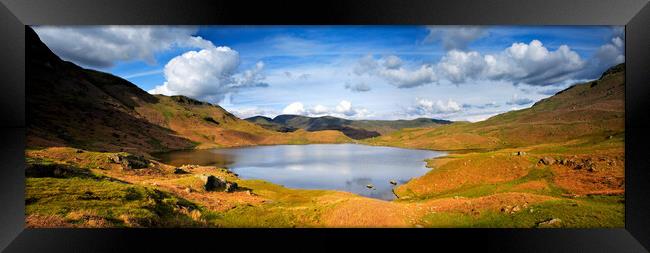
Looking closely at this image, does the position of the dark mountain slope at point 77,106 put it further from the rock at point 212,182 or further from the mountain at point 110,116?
the rock at point 212,182

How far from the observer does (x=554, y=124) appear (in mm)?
8641

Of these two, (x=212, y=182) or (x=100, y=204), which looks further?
(x=212, y=182)

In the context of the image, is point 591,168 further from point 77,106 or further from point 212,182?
point 77,106

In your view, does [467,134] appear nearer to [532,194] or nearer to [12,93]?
[532,194]

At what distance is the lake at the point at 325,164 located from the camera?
8.75 metres

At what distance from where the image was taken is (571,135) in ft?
26.9

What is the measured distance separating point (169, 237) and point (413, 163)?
7303mm

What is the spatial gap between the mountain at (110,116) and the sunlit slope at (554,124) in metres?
3.51

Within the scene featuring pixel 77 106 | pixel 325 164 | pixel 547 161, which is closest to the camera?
pixel 547 161

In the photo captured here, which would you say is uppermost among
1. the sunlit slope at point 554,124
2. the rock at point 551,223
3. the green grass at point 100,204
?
the sunlit slope at point 554,124

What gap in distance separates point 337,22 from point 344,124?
3.78 meters

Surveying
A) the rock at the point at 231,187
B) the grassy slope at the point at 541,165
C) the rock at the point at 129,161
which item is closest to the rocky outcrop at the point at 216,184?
the rock at the point at 231,187

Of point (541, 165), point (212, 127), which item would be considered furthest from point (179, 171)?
point (541, 165)

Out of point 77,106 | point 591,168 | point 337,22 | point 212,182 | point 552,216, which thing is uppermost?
point 337,22
